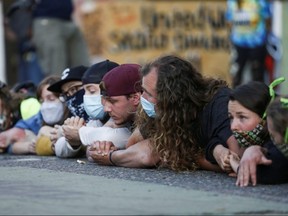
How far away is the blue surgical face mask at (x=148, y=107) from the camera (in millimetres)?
7016

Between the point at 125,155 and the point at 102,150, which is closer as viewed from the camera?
the point at 125,155

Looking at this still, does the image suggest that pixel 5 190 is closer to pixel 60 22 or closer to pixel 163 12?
pixel 60 22

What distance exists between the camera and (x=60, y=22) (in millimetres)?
15336

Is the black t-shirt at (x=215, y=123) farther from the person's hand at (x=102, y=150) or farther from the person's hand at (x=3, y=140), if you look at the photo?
the person's hand at (x=3, y=140)

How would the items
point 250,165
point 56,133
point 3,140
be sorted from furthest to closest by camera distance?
point 3,140 < point 56,133 < point 250,165

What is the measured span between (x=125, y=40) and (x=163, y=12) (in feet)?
3.19

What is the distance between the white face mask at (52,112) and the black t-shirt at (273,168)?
2.86 m

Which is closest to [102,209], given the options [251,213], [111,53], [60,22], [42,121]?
[251,213]

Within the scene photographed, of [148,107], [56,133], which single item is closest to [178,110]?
[148,107]

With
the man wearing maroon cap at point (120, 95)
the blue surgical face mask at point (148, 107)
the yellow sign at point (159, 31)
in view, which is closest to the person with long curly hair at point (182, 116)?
the blue surgical face mask at point (148, 107)

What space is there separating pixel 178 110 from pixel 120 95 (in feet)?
2.17

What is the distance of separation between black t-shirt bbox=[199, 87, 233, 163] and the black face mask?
5.08ft

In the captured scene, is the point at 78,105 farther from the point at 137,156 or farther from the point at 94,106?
the point at 137,156

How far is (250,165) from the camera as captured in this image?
20.9 ft
